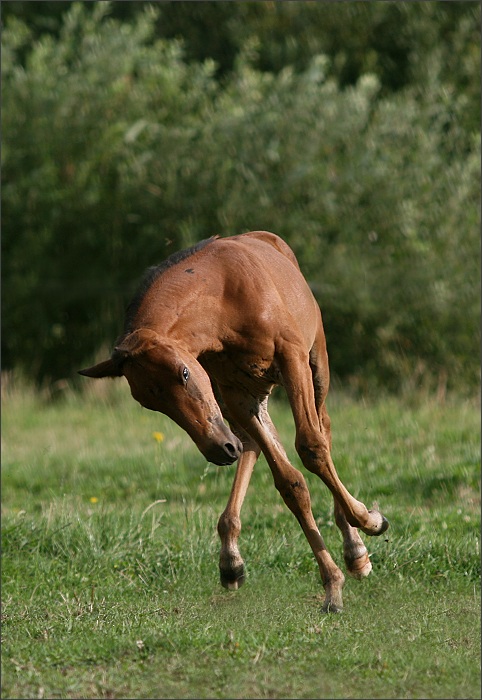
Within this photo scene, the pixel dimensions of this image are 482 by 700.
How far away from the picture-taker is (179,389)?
514cm

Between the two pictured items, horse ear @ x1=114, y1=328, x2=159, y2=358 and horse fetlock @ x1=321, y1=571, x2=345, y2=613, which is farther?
horse fetlock @ x1=321, y1=571, x2=345, y2=613

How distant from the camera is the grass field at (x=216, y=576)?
4742mm

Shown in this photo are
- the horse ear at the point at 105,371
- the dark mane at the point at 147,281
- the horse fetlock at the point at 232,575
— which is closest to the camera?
the horse ear at the point at 105,371

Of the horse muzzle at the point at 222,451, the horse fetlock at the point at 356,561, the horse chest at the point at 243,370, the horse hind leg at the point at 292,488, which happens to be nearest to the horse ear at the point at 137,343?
the horse muzzle at the point at 222,451

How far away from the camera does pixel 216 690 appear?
4.52 m

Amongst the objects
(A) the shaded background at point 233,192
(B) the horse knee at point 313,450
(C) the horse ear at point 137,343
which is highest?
(C) the horse ear at point 137,343

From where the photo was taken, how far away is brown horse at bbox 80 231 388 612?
17.0 ft

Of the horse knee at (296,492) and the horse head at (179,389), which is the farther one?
the horse knee at (296,492)

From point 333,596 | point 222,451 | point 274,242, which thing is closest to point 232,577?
point 333,596

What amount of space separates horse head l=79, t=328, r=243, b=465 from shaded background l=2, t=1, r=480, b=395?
34.8 feet

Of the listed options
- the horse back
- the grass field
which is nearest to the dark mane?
the horse back

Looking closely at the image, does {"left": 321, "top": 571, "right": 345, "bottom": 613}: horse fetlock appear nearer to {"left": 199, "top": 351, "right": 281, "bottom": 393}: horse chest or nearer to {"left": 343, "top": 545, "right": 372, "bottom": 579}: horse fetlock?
{"left": 343, "top": 545, "right": 372, "bottom": 579}: horse fetlock

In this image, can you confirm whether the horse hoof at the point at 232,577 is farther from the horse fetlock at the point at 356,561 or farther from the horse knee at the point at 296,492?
the horse fetlock at the point at 356,561

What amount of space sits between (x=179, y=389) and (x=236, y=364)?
859 millimetres
